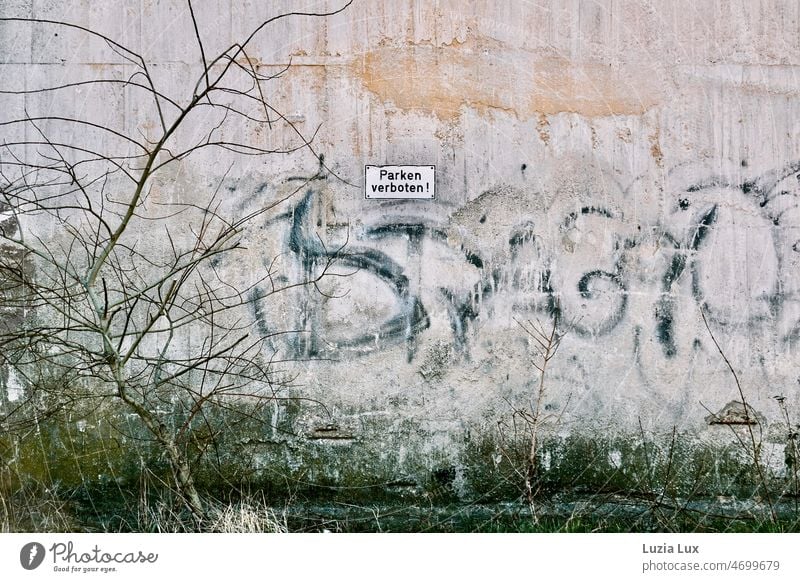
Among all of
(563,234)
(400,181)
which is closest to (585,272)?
(563,234)

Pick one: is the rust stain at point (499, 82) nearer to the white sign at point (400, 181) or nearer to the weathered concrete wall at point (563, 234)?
the weathered concrete wall at point (563, 234)

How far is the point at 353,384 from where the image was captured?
505 centimetres

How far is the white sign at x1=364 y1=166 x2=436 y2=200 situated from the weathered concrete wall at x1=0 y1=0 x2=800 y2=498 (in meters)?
0.07

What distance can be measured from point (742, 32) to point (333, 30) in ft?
7.77

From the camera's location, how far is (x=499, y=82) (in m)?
5.06

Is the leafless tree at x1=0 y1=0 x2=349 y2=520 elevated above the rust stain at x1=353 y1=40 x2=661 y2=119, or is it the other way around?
the rust stain at x1=353 y1=40 x2=661 y2=119

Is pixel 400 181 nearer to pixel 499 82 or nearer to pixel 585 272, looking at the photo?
pixel 499 82

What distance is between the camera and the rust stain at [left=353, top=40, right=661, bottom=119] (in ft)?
16.6

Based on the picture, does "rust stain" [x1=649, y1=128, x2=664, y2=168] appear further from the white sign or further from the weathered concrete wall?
the white sign

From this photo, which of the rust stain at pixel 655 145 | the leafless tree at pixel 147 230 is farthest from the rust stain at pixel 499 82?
the leafless tree at pixel 147 230

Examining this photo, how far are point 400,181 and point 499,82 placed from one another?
0.81 meters

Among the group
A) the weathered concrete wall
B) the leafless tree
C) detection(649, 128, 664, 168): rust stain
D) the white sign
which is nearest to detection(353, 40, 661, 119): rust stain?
the weathered concrete wall

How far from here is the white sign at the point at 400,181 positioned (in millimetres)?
5031

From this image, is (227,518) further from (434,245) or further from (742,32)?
(742,32)
